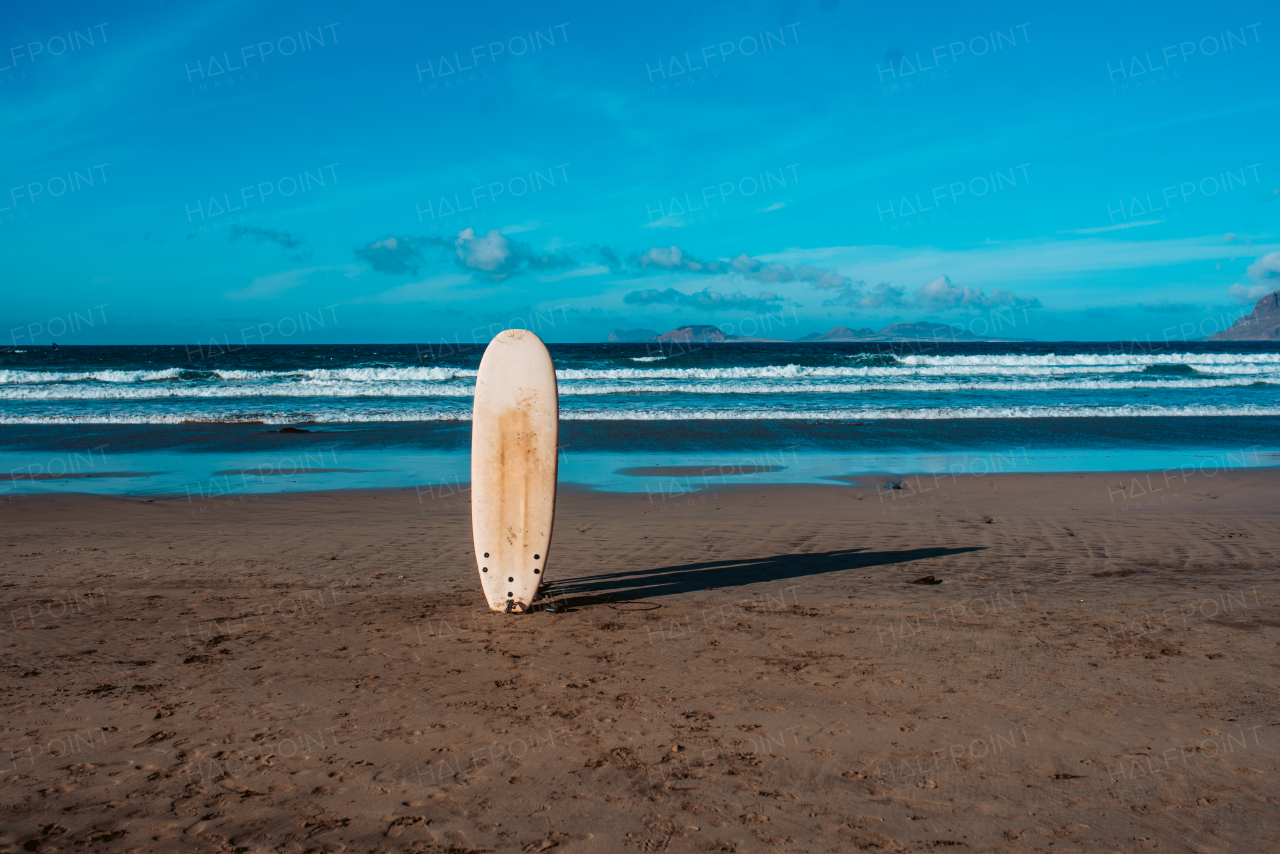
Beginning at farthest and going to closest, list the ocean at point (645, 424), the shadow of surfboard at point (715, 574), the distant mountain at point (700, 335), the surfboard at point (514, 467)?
→ the distant mountain at point (700, 335) < the ocean at point (645, 424) < the shadow of surfboard at point (715, 574) < the surfboard at point (514, 467)

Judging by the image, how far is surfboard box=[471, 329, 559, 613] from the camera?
14.8ft

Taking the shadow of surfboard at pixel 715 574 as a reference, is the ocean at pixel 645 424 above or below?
Answer: above

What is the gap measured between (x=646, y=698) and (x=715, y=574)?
222cm

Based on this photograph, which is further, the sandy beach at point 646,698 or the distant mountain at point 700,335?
the distant mountain at point 700,335

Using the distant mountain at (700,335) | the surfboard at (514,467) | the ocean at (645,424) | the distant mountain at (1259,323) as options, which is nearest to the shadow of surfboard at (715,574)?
the surfboard at (514,467)

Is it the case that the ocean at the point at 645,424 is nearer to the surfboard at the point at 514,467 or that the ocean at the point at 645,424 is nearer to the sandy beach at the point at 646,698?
the sandy beach at the point at 646,698

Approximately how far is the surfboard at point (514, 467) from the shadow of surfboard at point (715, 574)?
44 cm

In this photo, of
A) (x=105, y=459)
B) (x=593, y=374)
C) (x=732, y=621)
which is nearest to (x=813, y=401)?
(x=593, y=374)

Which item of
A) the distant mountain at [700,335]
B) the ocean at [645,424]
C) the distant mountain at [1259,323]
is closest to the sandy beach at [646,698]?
the ocean at [645,424]

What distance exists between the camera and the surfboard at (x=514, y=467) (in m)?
4.51

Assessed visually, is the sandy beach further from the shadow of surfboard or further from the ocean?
the ocean

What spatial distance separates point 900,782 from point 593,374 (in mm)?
27280

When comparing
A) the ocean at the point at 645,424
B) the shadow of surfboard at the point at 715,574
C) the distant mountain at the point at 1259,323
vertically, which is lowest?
the shadow of surfboard at the point at 715,574

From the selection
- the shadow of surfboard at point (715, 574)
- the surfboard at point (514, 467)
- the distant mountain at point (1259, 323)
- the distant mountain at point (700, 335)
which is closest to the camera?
the surfboard at point (514, 467)
